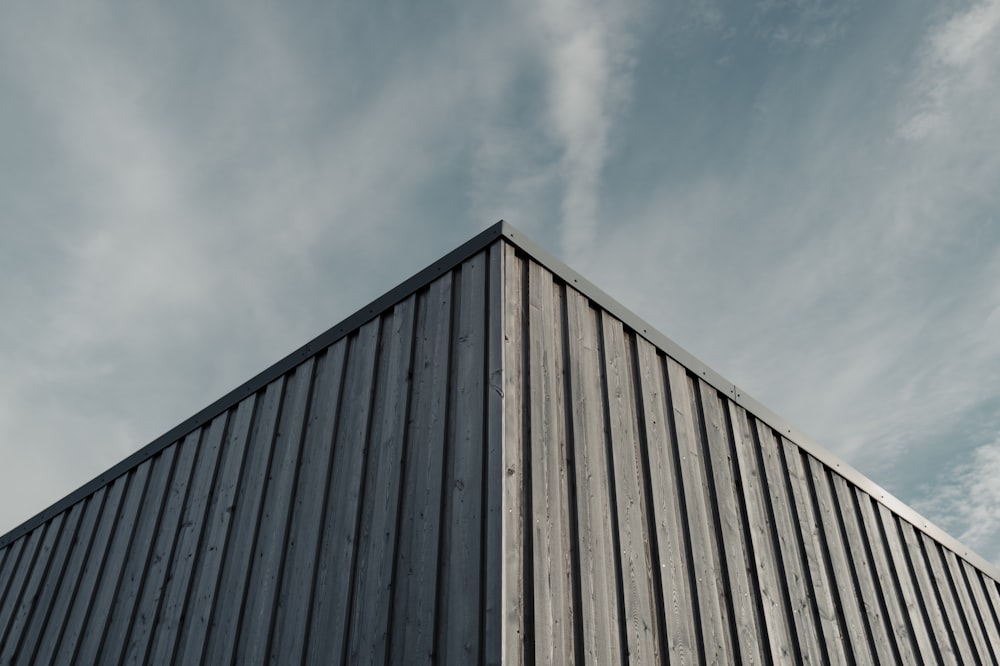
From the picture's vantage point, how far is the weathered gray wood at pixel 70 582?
18.0 feet

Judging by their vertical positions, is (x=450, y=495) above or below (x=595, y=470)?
below

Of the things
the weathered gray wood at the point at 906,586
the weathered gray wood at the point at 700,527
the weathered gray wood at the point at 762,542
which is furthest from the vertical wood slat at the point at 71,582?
the weathered gray wood at the point at 906,586

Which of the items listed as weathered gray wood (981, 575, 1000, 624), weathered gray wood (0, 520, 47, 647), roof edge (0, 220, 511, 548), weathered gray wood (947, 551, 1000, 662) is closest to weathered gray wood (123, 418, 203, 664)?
roof edge (0, 220, 511, 548)

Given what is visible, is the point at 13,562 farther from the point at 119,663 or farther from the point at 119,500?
the point at 119,663

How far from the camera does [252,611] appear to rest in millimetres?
4066

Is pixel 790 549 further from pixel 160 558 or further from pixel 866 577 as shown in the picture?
pixel 160 558

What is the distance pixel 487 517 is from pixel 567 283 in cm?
153

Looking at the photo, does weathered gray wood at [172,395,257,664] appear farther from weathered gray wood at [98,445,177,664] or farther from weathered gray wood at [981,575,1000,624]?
weathered gray wood at [981,575,1000,624]

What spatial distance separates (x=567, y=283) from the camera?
427 centimetres

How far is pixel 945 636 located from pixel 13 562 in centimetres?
728

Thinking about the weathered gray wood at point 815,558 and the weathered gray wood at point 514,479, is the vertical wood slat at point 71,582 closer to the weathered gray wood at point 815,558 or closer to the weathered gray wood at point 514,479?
the weathered gray wood at point 514,479

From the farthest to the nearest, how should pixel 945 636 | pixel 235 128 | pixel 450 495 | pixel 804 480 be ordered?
pixel 235 128 < pixel 945 636 < pixel 804 480 < pixel 450 495

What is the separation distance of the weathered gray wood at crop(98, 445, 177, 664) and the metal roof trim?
8.1 inches

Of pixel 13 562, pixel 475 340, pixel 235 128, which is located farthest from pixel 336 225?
pixel 475 340
